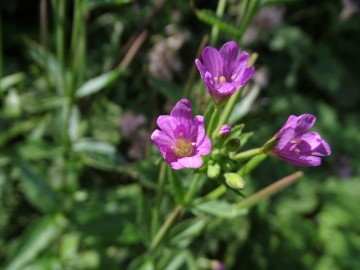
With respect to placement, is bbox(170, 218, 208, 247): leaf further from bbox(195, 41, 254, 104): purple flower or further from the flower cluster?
bbox(195, 41, 254, 104): purple flower

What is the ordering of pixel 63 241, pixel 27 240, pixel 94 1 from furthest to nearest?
pixel 63 241 → pixel 27 240 → pixel 94 1

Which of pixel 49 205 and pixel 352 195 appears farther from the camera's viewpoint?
pixel 352 195

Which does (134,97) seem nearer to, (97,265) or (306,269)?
(97,265)

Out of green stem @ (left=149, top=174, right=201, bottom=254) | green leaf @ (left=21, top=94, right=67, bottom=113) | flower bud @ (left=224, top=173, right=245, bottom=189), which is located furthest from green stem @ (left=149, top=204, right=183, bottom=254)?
green leaf @ (left=21, top=94, right=67, bottom=113)

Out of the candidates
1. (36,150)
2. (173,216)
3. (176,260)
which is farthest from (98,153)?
(173,216)

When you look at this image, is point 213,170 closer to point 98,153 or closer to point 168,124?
point 168,124

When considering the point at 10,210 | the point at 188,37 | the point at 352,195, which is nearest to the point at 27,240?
the point at 10,210
